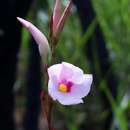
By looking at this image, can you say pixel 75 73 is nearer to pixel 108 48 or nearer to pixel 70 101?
pixel 70 101

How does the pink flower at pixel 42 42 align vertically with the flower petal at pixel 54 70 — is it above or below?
above

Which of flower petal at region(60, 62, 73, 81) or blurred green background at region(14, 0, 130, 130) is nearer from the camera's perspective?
flower petal at region(60, 62, 73, 81)

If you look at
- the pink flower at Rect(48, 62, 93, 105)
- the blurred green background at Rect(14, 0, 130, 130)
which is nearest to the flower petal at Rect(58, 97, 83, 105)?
the pink flower at Rect(48, 62, 93, 105)

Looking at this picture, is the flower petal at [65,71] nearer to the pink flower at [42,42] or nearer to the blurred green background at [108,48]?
the pink flower at [42,42]

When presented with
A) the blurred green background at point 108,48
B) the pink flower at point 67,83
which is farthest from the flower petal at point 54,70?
the blurred green background at point 108,48

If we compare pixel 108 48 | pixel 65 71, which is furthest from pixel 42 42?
pixel 108 48

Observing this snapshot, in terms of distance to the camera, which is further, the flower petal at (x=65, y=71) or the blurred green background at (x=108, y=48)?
the blurred green background at (x=108, y=48)

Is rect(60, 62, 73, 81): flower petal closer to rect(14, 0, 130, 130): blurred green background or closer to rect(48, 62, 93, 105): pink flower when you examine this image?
rect(48, 62, 93, 105): pink flower

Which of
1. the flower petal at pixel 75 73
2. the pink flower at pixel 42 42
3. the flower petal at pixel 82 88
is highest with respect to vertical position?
the pink flower at pixel 42 42
